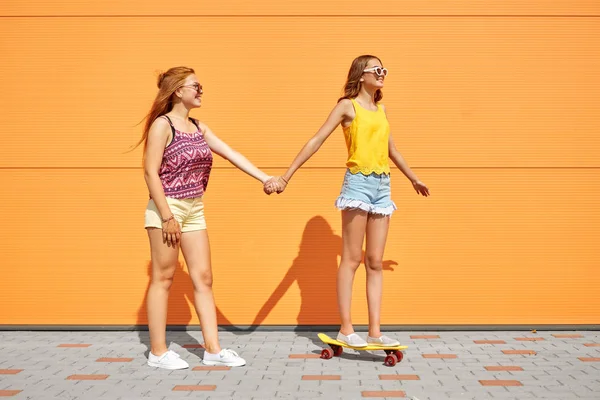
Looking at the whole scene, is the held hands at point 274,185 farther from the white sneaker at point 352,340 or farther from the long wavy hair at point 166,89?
the white sneaker at point 352,340

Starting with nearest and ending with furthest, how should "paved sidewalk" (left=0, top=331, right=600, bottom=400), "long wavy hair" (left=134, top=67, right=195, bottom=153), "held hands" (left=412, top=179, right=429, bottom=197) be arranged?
"paved sidewalk" (left=0, top=331, right=600, bottom=400)
"long wavy hair" (left=134, top=67, right=195, bottom=153)
"held hands" (left=412, top=179, right=429, bottom=197)

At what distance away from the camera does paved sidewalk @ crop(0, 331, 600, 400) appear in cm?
397

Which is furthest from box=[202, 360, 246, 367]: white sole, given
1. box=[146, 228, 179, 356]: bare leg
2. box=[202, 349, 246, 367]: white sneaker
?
box=[146, 228, 179, 356]: bare leg

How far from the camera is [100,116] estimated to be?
19.7ft

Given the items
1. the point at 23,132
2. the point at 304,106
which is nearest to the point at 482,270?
the point at 304,106

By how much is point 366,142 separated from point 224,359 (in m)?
1.65

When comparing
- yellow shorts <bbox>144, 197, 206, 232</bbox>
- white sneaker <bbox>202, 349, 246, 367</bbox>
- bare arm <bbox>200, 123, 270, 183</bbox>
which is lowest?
white sneaker <bbox>202, 349, 246, 367</bbox>

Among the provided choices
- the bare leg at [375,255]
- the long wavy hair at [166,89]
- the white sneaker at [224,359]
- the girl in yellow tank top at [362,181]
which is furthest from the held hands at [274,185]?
the white sneaker at [224,359]

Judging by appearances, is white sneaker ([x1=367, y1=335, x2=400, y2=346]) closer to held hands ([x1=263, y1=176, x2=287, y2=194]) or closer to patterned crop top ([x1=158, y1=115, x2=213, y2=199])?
held hands ([x1=263, y1=176, x2=287, y2=194])

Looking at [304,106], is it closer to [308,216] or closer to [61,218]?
[308,216]

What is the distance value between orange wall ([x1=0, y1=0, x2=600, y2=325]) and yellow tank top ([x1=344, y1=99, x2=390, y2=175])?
1.00 metres

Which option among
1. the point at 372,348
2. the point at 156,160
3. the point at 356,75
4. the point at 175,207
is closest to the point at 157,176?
the point at 156,160

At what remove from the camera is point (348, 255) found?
501 cm

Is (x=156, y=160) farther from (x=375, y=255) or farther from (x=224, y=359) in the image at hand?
(x=375, y=255)
